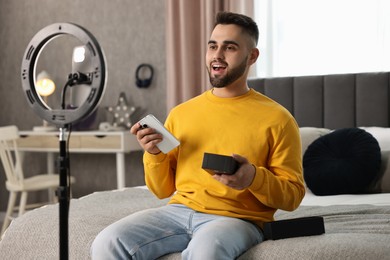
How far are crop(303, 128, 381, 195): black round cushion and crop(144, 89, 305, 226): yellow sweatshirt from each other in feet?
3.57

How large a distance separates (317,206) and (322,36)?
169cm

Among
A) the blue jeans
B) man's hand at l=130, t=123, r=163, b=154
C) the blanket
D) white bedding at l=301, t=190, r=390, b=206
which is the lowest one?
white bedding at l=301, t=190, r=390, b=206

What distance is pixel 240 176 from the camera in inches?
65.1

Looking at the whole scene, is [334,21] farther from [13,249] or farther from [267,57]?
[13,249]

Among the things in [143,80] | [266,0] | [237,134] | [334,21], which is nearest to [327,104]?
[334,21]

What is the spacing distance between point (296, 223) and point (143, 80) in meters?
3.03

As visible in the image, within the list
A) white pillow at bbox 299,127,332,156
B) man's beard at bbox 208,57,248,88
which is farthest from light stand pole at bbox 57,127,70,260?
white pillow at bbox 299,127,332,156

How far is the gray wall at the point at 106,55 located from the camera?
4.77m

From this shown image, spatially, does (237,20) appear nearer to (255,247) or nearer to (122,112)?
(255,247)

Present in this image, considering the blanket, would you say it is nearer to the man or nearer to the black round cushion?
the man

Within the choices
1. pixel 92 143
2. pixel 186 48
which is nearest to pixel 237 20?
pixel 186 48

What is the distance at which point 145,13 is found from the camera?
477cm

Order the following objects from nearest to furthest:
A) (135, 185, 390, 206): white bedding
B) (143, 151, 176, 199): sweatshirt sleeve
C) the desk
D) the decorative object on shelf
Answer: (143, 151, 176, 199): sweatshirt sleeve
(135, 185, 390, 206): white bedding
the desk
the decorative object on shelf

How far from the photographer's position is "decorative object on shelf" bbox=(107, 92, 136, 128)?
471 cm
